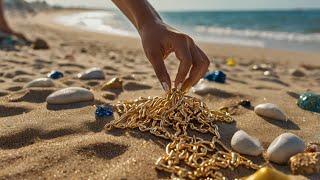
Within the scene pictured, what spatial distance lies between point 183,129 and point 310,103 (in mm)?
1059

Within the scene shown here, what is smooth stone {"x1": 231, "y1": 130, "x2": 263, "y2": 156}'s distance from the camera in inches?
72.2

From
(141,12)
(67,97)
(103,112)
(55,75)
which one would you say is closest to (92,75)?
(55,75)

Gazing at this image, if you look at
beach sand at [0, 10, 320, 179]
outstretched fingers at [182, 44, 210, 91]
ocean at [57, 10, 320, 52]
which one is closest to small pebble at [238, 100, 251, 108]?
beach sand at [0, 10, 320, 179]

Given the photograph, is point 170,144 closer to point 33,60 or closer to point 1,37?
point 33,60

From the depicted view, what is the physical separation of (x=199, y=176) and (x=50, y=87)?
1649 mm

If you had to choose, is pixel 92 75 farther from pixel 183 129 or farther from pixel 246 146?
pixel 246 146

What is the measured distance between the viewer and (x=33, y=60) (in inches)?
173

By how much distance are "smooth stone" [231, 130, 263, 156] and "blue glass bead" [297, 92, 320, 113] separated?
3.00 feet

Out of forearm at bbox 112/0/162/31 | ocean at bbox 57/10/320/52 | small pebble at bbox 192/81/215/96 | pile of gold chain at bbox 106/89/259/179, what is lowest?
ocean at bbox 57/10/320/52

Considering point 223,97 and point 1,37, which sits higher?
point 223,97

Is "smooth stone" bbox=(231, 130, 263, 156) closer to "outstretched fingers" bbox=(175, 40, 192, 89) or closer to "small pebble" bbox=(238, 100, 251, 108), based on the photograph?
"outstretched fingers" bbox=(175, 40, 192, 89)

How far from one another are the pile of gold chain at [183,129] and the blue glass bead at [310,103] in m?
0.64

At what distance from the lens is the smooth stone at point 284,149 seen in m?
1.78

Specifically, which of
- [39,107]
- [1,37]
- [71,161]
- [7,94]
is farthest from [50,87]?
[1,37]
